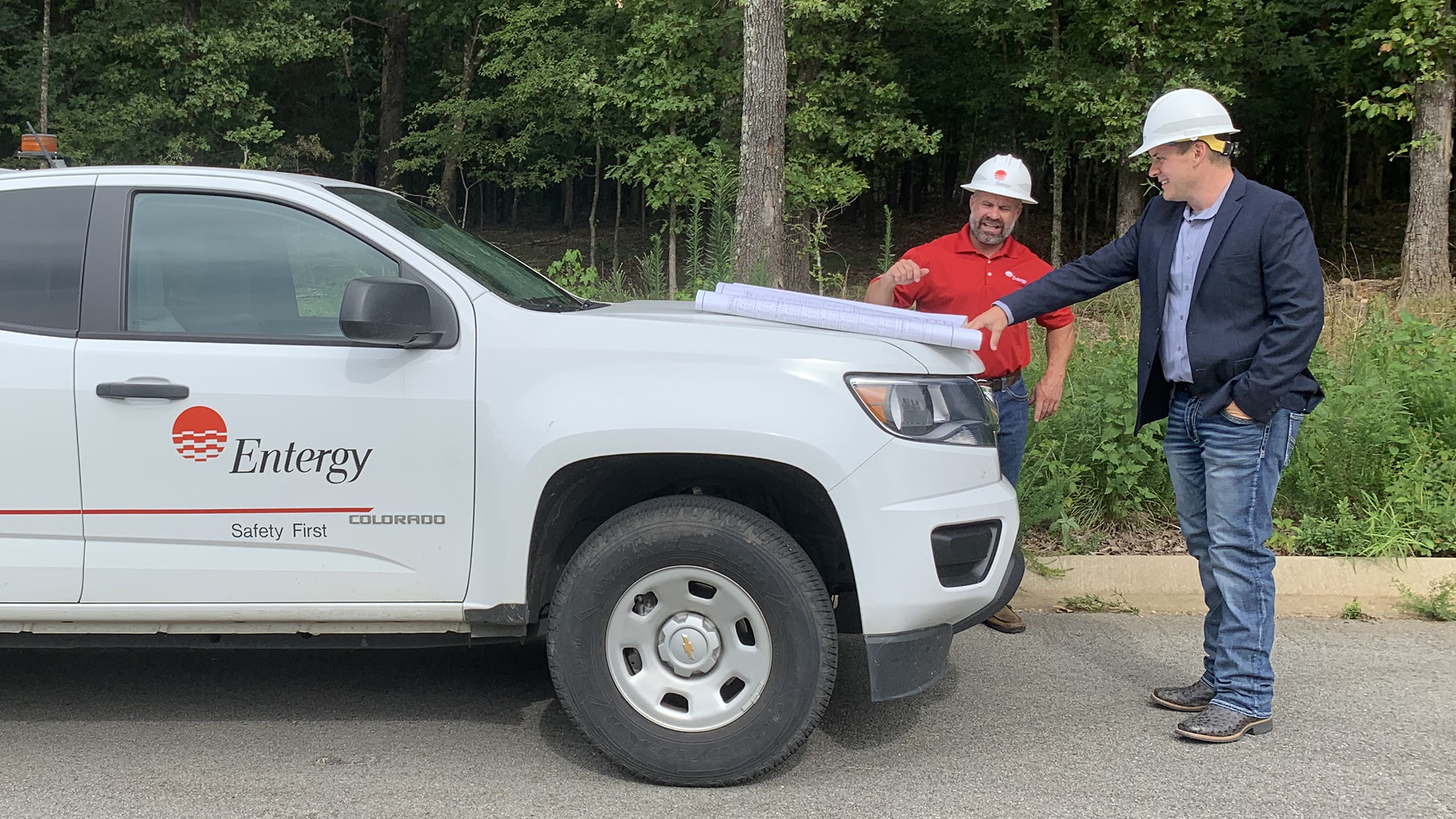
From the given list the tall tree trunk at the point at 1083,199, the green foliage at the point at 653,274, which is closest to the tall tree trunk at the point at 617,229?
the tall tree trunk at the point at 1083,199

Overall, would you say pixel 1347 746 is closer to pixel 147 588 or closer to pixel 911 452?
pixel 911 452

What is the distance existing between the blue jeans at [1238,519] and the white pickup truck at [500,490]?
35.5 inches

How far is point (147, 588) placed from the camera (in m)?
3.64

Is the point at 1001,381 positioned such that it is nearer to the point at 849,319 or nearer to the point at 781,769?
the point at 849,319

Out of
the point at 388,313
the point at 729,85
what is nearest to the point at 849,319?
the point at 388,313

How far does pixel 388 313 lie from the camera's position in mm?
3463

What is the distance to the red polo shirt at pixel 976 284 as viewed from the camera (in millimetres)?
5027

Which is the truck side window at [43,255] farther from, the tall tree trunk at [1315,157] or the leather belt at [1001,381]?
the tall tree trunk at [1315,157]

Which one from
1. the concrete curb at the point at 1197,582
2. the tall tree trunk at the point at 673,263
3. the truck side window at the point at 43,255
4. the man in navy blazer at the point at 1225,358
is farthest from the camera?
the tall tree trunk at the point at 673,263

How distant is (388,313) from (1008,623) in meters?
3.15

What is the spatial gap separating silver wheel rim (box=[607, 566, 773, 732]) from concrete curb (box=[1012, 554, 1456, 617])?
2386 mm

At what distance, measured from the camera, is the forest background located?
245 inches

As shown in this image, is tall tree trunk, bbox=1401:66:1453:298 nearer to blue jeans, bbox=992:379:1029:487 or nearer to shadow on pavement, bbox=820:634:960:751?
blue jeans, bbox=992:379:1029:487

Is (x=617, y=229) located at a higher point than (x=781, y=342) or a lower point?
higher
